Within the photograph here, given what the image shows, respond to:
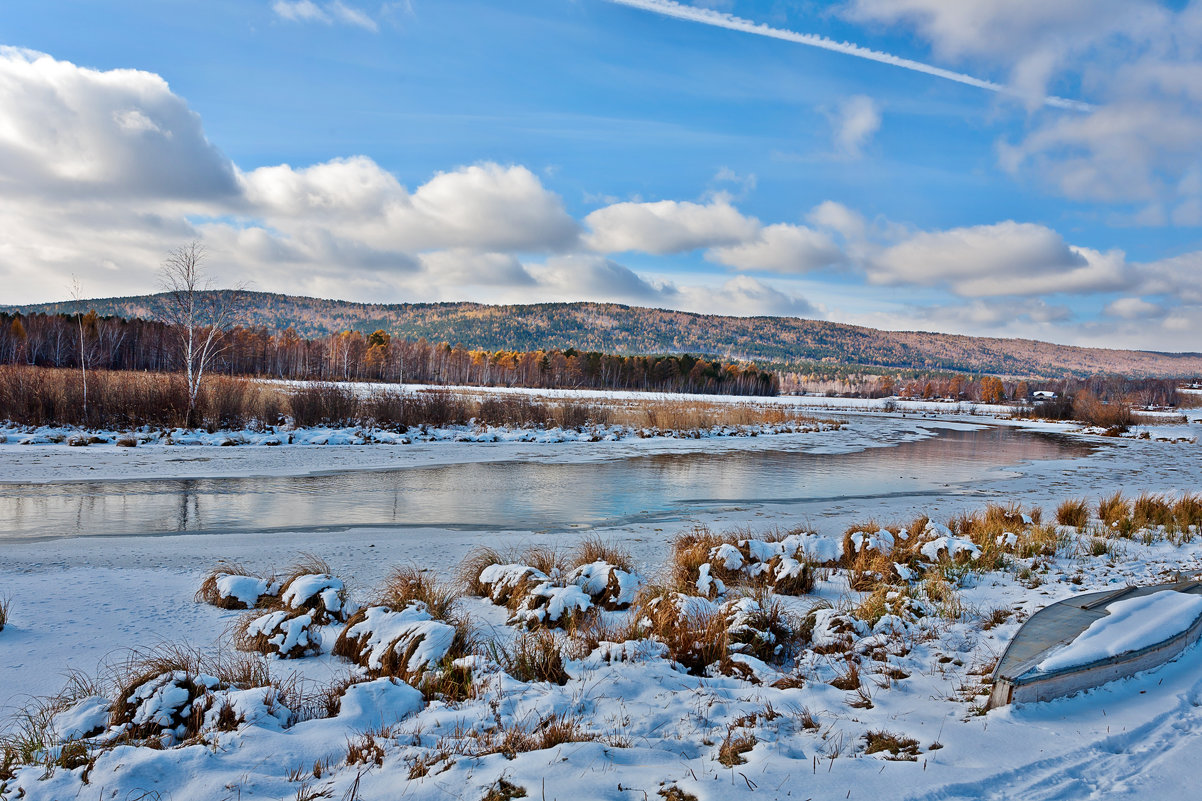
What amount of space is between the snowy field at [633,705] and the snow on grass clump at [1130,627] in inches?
9.3

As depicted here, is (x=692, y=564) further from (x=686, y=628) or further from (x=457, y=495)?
(x=457, y=495)

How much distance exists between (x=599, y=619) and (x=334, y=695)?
259 cm

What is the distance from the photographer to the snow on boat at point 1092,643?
4.14 meters

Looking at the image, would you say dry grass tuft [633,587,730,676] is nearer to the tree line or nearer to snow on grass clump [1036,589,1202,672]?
snow on grass clump [1036,589,1202,672]

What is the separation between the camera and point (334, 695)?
429cm

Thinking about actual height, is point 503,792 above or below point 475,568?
above

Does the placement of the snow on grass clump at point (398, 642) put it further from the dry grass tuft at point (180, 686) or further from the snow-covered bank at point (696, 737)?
the dry grass tuft at point (180, 686)

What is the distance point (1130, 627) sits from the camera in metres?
4.77

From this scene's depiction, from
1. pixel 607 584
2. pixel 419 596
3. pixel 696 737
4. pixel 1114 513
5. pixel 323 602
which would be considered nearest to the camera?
pixel 696 737

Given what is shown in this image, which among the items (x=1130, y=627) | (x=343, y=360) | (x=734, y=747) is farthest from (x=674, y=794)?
(x=343, y=360)

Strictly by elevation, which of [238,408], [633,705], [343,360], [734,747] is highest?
[343,360]

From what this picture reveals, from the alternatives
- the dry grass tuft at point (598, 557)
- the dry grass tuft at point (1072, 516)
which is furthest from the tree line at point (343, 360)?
the dry grass tuft at point (1072, 516)

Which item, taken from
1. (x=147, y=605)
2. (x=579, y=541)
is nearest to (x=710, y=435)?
(x=579, y=541)

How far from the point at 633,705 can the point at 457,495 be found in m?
10.4
